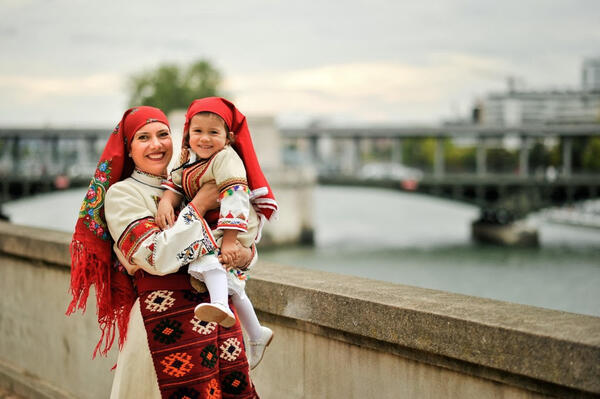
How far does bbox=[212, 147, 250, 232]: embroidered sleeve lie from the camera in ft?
7.91

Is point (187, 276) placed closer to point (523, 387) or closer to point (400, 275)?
point (523, 387)

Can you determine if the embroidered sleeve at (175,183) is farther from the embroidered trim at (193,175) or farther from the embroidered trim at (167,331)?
the embroidered trim at (167,331)

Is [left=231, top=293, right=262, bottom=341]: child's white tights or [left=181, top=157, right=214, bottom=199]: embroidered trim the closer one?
[left=181, top=157, right=214, bottom=199]: embroidered trim

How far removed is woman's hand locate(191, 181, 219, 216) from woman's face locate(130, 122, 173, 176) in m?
0.25

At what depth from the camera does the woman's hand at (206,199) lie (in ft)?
8.06

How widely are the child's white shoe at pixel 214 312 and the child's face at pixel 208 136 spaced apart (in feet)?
1.63

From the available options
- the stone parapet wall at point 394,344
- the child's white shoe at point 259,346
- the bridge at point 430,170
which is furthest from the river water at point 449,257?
the child's white shoe at point 259,346

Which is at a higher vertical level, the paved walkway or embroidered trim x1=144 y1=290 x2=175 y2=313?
embroidered trim x1=144 y1=290 x2=175 y2=313

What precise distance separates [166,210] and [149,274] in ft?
0.76

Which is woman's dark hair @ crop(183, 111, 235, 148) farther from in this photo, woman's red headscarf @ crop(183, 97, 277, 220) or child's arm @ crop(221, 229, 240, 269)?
child's arm @ crop(221, 229, 240, 269)

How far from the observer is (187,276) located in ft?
8.16

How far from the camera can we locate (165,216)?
2449 millimetres

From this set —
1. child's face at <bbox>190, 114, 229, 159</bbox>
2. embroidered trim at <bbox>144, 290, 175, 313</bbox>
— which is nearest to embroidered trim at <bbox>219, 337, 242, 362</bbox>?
embroidered trim at <bbox>144, 290, 175, 313</bbox>

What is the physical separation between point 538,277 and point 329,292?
3105cm
